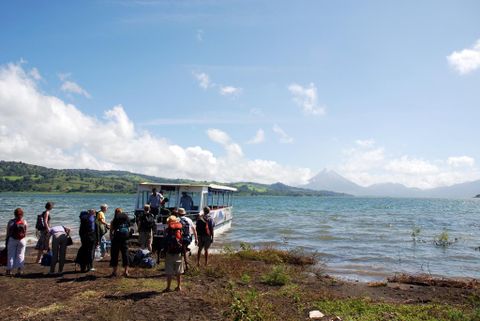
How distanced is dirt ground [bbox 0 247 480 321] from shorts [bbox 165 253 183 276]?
1.77 ft

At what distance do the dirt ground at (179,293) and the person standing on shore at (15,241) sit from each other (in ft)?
1.32

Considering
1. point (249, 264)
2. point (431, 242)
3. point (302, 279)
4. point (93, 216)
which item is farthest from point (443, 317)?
point (431, 242)

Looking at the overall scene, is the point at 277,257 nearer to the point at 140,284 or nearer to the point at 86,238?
the point at 140,284

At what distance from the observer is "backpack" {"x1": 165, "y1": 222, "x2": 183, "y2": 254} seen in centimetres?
1033

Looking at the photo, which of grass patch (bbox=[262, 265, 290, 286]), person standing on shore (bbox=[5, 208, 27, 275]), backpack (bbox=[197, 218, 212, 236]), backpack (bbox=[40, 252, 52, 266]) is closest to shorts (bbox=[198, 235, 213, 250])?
backpack (bbox=[197, 218, 212, 236])

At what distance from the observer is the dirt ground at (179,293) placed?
8.56 metres

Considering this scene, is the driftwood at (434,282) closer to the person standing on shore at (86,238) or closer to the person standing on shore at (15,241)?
the person standing on shore at (86,238)

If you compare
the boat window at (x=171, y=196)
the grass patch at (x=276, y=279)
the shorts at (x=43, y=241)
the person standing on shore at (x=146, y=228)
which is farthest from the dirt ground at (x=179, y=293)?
the boat window at (x=171, y=196)

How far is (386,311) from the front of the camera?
357 inches

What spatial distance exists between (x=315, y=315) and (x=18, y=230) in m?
8.53

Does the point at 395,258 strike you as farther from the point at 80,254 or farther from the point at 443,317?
the point at 80,254

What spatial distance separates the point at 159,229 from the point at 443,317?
454 inches

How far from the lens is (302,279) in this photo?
13219mm

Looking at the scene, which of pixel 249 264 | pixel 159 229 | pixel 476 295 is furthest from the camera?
pixel 159 229
